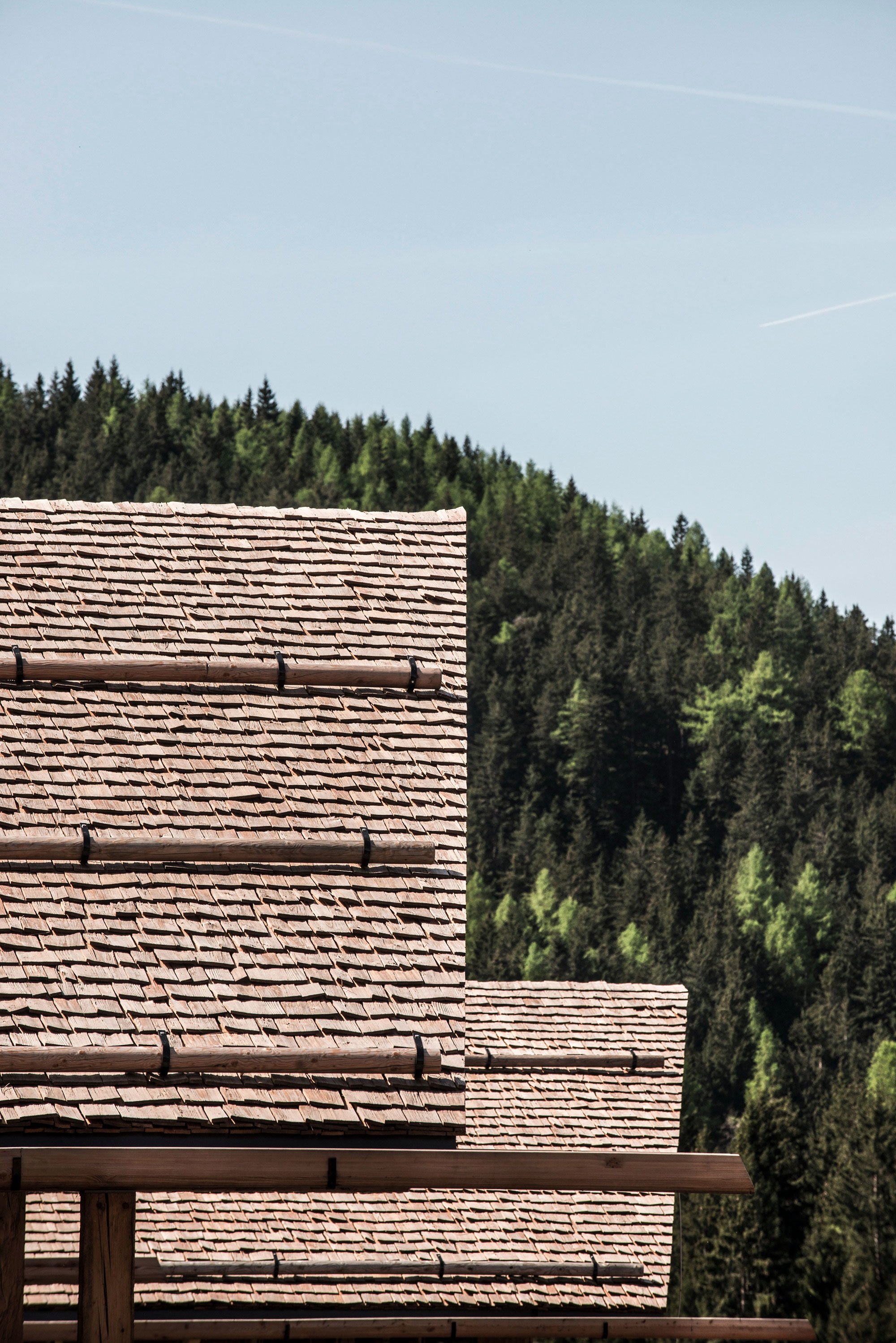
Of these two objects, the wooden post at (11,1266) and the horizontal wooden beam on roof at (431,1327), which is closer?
the wooden post at (11,1266)

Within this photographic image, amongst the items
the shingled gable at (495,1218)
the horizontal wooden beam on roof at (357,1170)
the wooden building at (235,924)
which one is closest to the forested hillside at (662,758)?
the shingled gable at (495,1218)

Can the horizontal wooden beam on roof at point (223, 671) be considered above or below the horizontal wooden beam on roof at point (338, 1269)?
above

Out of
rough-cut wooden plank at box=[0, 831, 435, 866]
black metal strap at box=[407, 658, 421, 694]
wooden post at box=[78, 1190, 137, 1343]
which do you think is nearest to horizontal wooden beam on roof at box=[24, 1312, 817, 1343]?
wooden post at box=[78, 1190, 137, 1343]

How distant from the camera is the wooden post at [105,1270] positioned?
5.03m

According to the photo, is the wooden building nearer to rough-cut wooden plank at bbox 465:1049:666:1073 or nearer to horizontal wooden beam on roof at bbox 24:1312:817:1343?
horizontal wooden beam on roof at bbox 24:1312:817:1343

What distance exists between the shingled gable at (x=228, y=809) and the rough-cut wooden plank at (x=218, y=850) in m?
0.07

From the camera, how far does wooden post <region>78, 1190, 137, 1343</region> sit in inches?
198

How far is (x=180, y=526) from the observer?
7.12 meters

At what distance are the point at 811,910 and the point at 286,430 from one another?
265ft

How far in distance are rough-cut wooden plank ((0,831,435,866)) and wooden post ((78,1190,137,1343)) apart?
4.06ft

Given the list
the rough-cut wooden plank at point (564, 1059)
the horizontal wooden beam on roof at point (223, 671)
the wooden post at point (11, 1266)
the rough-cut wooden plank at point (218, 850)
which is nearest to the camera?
the wooden post at point (11, 1266)

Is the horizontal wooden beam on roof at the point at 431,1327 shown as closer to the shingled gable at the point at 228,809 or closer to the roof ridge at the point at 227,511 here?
the shingled gable at the point at 228,809

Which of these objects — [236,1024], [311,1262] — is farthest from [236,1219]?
[236,1024]

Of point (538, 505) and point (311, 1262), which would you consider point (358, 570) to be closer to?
point (311, 1262)
